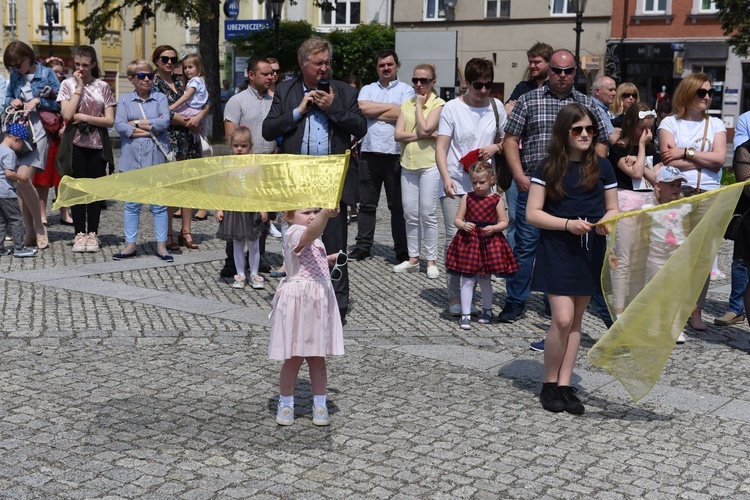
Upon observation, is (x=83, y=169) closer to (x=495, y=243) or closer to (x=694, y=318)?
(x=495, y=243)

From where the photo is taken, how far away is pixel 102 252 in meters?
11.1

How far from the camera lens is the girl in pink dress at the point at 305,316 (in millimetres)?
5336

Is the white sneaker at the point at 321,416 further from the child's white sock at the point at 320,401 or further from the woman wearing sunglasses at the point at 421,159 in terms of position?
the woman wearing sunglasses at the point at 421,159

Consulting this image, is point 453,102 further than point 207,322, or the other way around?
point 453,102

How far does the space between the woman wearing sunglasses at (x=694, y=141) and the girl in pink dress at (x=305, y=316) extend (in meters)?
3.80

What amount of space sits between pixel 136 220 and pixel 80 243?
880 mm

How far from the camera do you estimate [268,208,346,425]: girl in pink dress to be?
17.5ft

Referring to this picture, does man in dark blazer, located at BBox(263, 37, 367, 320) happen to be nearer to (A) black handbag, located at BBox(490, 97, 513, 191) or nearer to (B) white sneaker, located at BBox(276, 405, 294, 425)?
(A) black handbag, located at BBox(490, 97, 513, 191)

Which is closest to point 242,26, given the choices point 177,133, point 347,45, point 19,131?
point 177,133

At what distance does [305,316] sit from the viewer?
5367 millimetres

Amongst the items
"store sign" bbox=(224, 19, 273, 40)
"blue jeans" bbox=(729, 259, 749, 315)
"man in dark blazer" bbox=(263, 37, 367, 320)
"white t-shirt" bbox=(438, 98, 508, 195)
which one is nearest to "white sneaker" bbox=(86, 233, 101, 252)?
"man in dark blazer" bbox=(263, 37, 367, 320)

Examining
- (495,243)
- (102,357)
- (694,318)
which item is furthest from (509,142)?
(102,357)

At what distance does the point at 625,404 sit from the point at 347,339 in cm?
222

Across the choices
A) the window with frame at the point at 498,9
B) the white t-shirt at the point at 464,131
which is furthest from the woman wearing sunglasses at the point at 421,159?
the window with frame at the point at 498,9
